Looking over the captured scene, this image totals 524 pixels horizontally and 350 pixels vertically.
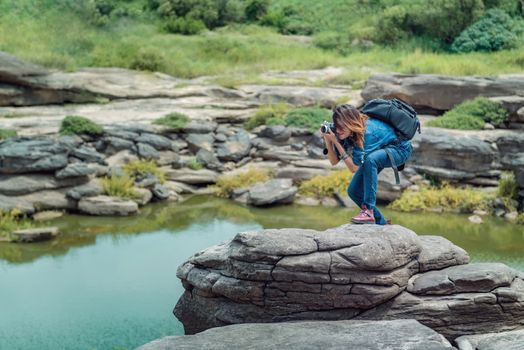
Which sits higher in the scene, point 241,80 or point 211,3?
point 211,3

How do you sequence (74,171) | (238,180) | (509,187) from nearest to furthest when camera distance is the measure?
(509,187)
(74,171)
(238,180)

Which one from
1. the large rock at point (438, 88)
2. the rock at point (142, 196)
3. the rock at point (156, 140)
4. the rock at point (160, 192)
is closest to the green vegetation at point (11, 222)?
the rock at point (142, 196)

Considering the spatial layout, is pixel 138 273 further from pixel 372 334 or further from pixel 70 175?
pixel 372 334

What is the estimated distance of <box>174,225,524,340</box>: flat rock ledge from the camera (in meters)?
8.23

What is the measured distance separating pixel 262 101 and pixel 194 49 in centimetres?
992

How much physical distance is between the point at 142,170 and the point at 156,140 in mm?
1739

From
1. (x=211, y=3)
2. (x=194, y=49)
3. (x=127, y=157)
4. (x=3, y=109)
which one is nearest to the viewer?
(x=127, y=157)

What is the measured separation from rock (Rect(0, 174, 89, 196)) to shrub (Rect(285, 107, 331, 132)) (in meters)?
7.91

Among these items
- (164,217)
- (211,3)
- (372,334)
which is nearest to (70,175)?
(164,217)

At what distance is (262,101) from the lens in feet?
86.2

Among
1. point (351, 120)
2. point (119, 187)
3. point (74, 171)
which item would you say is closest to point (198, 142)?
point (119, 187)

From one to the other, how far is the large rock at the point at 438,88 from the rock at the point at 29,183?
11.3 metres

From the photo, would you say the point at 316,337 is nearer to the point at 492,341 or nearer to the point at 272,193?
the point at 492,341

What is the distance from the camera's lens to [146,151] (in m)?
21.4
